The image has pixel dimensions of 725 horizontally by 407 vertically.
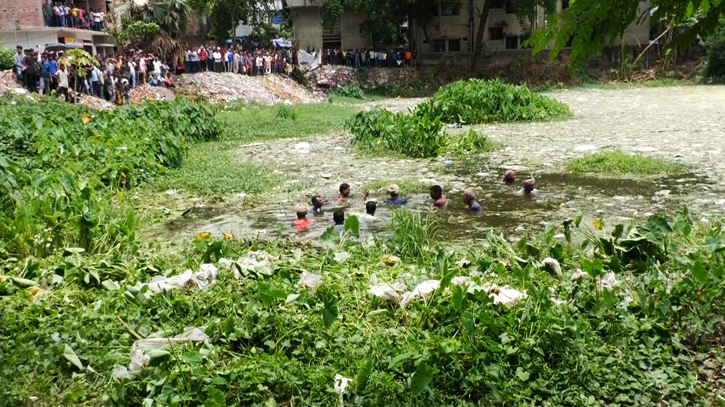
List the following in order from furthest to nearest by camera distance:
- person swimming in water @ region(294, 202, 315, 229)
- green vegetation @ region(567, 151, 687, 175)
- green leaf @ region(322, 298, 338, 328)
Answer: green vegetation @ region(567, 151, 687, 175) → person swimming in water @ region(294, 202, 315, 229) → green leaf @ region(322, 298, 338, 328)

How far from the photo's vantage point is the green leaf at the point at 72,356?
3.36 m

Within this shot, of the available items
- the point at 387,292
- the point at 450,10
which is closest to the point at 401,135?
the point at 387,292

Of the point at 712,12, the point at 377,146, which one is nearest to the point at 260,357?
the point at 712,12

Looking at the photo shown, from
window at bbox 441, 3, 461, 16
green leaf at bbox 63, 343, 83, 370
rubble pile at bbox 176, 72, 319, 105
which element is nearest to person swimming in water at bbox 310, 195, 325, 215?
green leaf at bbox 63, 343, 83, 370

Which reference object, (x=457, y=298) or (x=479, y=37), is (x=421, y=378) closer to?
(x=457, y=298)

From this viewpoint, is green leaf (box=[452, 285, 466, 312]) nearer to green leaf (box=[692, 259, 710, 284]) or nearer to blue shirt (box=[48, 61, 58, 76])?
green leaf (box=[692, 259, 710, 284])

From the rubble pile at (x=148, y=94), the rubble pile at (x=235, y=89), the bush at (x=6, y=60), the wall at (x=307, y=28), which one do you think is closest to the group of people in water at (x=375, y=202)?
the rubble pile at (x=148, y=94)

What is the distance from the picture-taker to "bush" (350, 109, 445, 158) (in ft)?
36.9

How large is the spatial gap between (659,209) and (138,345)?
5417mm

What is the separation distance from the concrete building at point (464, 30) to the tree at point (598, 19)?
33.4 m

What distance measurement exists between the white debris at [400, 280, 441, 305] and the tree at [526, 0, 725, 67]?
1.65 meters

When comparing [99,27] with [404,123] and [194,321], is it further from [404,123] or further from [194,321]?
[194,321]

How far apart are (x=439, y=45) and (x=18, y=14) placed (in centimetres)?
2027

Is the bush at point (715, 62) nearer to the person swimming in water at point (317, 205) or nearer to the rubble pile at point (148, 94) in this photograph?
the rubble pile at point (148, 94)
